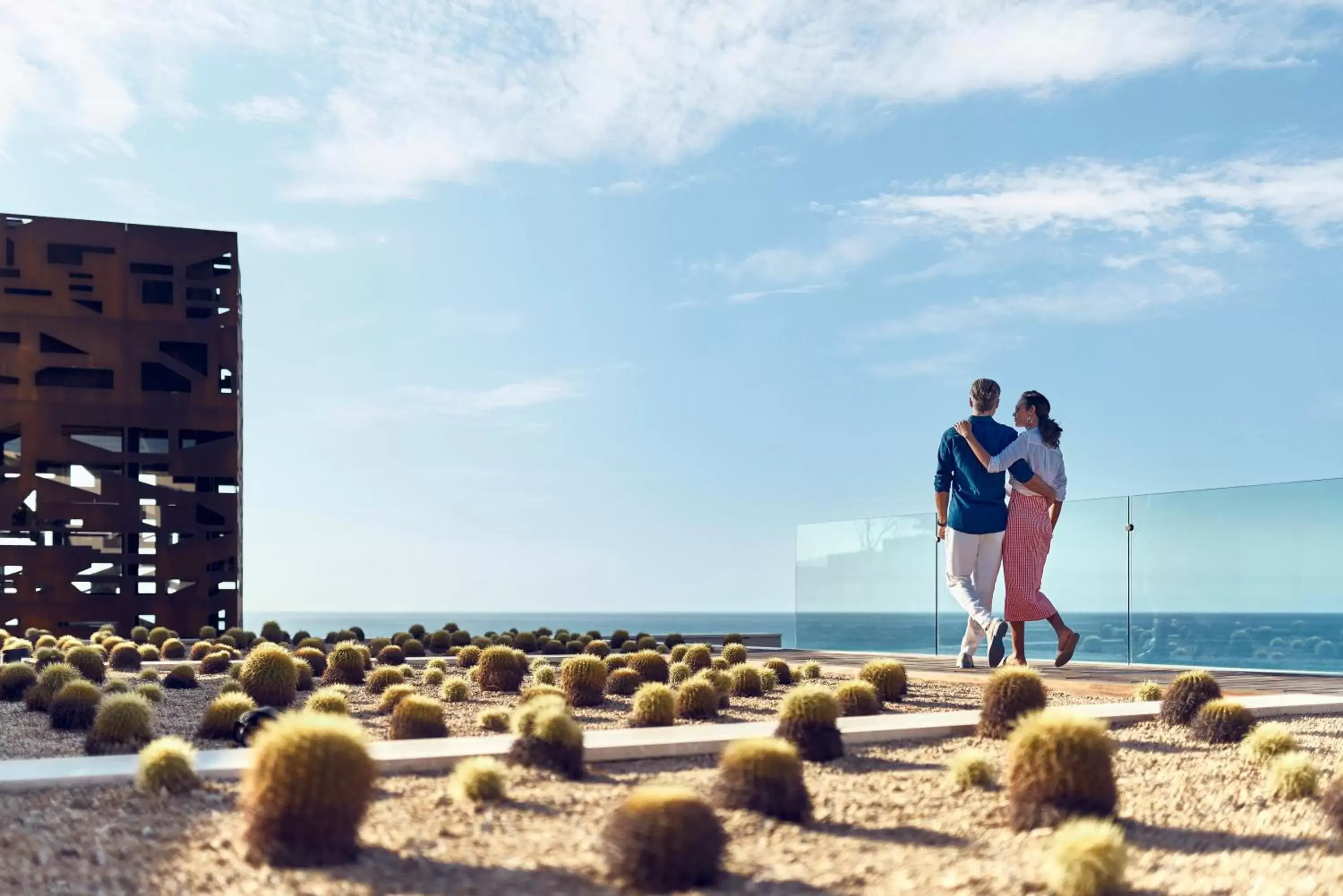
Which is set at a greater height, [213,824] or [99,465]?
[99,465]

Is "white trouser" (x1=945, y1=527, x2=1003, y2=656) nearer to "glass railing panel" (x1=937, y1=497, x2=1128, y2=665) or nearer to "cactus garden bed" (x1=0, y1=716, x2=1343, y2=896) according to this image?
"cactus garden bed" (x1=0, y1=716, x2=1343, y2=896)

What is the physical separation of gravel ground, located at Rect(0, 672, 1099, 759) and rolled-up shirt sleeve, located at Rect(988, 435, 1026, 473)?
1.89m

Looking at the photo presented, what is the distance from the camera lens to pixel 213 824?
16.9ft

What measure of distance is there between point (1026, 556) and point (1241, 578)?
4.91 metres

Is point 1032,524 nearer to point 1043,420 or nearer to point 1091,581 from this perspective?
point 1043,420

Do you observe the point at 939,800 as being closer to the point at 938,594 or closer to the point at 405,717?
the point at 405,717

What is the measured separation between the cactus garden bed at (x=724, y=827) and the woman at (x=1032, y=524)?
11.0ft

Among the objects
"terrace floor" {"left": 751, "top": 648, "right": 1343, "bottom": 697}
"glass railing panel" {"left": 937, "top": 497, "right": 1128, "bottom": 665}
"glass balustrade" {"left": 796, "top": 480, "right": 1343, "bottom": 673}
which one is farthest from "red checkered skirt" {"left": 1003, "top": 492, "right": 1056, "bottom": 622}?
"glass railing panel" {"left": 937, "top": 497, "right": 1128, "bottom": 665}

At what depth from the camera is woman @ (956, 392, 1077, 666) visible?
31.4 feet

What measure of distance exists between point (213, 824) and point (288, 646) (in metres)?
14.8

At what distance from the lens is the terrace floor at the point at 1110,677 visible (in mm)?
10070

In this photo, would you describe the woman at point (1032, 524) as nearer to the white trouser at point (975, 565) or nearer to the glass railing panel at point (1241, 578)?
the white trouser at point (975, 565)

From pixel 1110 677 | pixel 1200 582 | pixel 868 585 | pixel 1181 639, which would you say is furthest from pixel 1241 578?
pixel 868 585

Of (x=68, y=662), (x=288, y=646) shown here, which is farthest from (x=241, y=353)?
(x=68, y=662)
